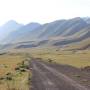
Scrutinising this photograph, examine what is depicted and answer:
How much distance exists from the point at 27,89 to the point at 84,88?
6.88 m

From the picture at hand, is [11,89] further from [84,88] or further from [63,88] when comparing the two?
[84,88]

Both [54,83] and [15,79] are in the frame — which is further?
[15,79]

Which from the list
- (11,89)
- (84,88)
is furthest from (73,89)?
(11,89)

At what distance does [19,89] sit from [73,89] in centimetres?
635

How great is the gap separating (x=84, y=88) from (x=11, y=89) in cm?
871

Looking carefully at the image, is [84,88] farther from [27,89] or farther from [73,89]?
[27,89]

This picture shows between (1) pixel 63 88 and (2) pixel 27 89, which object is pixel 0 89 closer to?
(2) pixel 27 89

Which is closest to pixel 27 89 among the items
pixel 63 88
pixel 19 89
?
pixel 19 89

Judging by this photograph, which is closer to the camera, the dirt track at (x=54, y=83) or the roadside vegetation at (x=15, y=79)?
the dirt track at (x=54, y=83)

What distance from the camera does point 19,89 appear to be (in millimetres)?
36344

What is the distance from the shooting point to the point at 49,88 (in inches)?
1499

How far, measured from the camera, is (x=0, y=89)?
121 ft

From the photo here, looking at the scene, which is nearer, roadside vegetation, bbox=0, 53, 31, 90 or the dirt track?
the dirt track

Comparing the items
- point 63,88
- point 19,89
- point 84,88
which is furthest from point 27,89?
point 84,88
